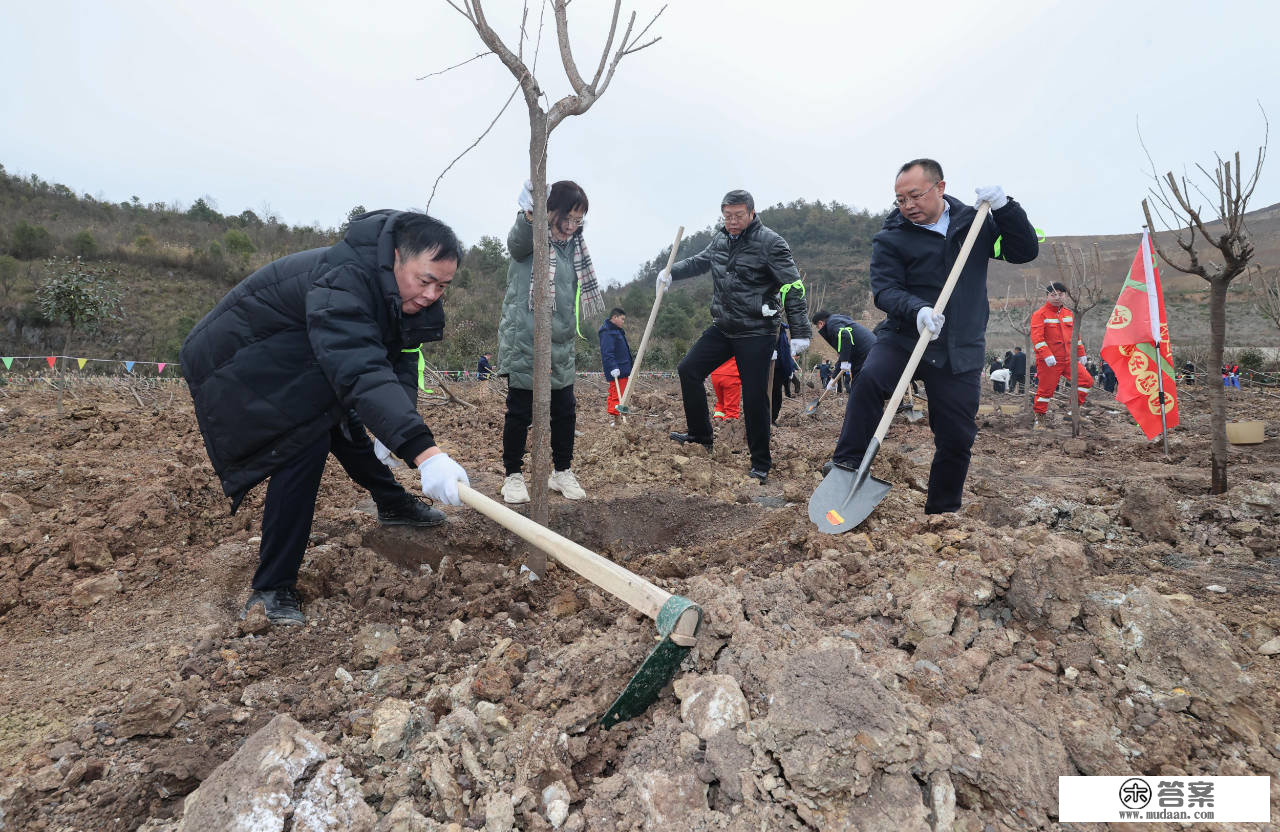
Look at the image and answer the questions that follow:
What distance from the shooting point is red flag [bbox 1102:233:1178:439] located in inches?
198

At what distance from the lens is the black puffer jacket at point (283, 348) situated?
2.11 metres

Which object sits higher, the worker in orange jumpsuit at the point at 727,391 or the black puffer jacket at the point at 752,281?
the black puffer jacket at the point at 752,281

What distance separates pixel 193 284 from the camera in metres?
23.3

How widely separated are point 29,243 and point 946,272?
29773 mm

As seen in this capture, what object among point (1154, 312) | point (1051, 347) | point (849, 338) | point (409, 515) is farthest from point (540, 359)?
point (1051, 347)

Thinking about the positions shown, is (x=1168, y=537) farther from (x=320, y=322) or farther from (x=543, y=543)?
(x=320, y=322)

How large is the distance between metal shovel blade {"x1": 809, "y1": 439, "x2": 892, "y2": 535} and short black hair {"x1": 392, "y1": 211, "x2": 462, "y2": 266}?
1.83 meters

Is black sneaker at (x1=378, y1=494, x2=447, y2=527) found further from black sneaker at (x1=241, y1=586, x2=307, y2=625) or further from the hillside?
the hillside

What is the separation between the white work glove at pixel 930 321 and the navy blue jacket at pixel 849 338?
10.7 feet

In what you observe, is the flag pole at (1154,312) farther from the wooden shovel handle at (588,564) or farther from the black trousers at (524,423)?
the wooden shovel handle at (588,564)

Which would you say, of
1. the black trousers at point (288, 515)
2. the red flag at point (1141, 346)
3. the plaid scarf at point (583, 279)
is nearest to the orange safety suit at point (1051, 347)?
the red flag at point (1141, 346)

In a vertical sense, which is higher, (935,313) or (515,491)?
(935,313)

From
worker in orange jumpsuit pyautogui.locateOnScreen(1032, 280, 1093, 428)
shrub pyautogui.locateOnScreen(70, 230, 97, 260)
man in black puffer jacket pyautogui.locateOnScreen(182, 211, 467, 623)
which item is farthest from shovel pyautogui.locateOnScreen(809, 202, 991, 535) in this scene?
shrub pyautogui.locateOnScreen(70, 230, 97, 260)

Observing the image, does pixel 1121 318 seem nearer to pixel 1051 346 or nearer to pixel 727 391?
pixel 727 391
